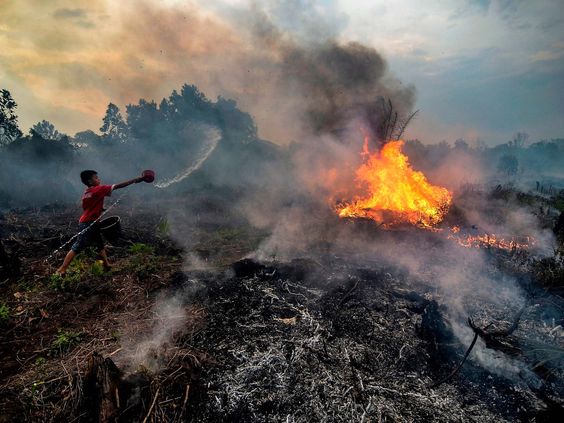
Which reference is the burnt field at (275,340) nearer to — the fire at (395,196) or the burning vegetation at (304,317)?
the burning vegetation at (304,317)

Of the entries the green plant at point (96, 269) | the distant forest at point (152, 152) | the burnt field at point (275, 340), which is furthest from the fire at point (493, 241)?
the distant forest at point (152, 152)

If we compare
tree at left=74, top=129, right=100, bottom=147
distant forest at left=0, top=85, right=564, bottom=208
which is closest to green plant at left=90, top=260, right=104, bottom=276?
distant forest at left=0, top=85, right=564, bottom=208

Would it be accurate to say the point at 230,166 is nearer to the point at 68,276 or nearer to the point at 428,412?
the point at 68,276

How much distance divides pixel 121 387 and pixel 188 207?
1607cm

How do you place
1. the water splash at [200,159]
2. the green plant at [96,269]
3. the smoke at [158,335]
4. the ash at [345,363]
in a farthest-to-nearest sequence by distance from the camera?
the water splash at [200,159]
the green plant at [96,269]
the smoke at [158,335]
the ash at [345,363]

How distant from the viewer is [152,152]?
29.7 m

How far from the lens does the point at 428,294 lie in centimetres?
665

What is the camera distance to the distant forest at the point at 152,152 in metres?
21.3

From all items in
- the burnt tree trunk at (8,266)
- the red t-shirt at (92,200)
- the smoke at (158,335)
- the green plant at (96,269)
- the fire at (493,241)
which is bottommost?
the fire at (493,241)

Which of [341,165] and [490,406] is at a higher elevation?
[341,165]

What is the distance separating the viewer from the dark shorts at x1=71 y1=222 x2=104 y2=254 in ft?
20.7

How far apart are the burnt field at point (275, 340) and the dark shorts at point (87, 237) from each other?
55 centimetres

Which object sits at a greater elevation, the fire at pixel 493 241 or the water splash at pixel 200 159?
the water splash at pixel 200 159

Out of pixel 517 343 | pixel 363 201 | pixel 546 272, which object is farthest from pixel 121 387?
pixel 363 201
